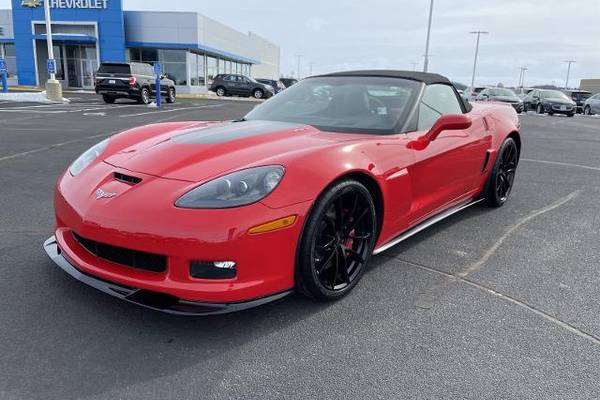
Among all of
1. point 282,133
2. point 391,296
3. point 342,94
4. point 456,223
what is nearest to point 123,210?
point 282,133

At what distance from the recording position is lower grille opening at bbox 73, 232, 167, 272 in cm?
239

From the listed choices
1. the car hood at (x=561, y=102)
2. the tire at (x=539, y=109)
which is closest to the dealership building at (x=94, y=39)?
the tire at (x=539, y=109)

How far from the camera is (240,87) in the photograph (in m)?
33.1

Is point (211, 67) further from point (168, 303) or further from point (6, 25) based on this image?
point (168, 303)

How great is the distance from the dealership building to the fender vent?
105ft

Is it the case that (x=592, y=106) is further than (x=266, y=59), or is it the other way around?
(x=266, y=59)

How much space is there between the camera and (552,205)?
5156 millimetres

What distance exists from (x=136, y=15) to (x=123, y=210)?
111 feet

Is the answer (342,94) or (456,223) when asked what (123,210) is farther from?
(456,223)

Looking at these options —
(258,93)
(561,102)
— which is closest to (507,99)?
(561,102)

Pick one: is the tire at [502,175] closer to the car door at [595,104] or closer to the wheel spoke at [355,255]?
the wheel spoke at [355,255]

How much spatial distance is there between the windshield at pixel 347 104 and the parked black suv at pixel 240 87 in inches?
1134

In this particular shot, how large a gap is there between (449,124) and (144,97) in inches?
764

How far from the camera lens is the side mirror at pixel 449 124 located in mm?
3330
